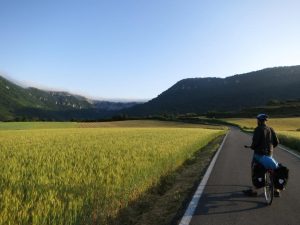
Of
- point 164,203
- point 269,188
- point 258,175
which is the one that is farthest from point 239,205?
point 164,203

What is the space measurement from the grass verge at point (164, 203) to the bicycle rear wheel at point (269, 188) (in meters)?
1.90

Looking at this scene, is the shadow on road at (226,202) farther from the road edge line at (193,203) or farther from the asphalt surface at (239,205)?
the road edge line at (193,203)

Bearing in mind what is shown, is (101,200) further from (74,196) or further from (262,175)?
(262,175)

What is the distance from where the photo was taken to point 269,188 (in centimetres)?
1088

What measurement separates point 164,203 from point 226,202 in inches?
62.4

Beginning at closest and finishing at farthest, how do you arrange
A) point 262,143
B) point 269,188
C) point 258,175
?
point 269,188
point 258,175
point 262,143

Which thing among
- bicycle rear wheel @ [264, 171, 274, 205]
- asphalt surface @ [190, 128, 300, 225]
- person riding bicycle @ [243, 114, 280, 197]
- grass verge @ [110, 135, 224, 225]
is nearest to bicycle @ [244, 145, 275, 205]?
bicycle rear wheel @ [264, 171, 274, 205]

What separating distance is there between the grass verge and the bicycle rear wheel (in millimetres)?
1905

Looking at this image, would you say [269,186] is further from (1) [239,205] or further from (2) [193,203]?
(2) [193,203]

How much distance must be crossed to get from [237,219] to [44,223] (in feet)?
14.7

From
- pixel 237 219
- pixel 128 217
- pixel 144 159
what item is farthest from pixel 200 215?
pixel 144 159

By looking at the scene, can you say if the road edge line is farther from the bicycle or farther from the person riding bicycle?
the bicycle

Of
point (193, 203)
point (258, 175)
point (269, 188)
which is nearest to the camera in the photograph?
point (193, 203)

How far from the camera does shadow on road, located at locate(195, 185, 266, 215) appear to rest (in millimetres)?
9914
